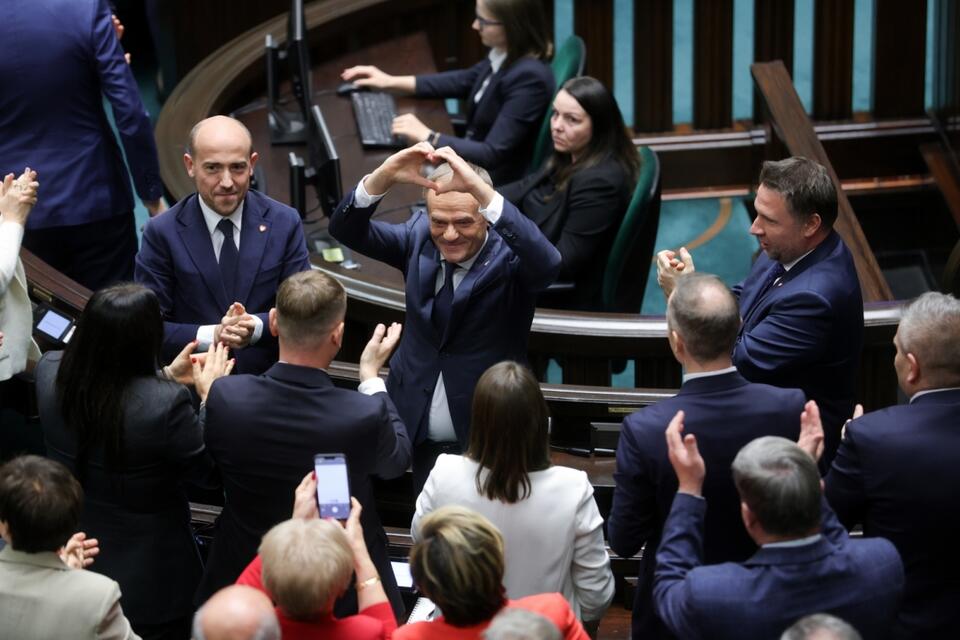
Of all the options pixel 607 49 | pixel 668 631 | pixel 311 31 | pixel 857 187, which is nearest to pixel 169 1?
pixel 311 31

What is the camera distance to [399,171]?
123 inches

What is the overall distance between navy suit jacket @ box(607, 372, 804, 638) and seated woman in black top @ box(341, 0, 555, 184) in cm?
246

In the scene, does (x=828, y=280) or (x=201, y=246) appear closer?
(x=828, y=280)

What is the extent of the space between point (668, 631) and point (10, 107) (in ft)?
7.98

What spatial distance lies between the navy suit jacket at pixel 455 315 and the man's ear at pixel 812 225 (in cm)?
52

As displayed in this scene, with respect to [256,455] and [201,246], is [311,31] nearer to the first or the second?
[201,246]

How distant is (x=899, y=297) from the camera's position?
570cm

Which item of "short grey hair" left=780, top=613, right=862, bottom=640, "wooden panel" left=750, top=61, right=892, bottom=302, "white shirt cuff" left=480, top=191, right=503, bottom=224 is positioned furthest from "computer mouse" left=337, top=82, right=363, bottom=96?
"short grey hair" left=780, top=613, right=862, bottom=640

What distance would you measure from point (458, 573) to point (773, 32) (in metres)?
4.64

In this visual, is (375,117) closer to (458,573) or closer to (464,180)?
(464,180)

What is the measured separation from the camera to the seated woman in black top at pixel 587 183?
4.33 meters

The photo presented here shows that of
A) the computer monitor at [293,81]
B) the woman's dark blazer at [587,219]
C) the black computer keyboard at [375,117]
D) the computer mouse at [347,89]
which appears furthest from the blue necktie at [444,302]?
the computer mouse at [347,89]

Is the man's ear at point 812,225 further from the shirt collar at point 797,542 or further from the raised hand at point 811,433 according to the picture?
the shirt collar at point 797,542

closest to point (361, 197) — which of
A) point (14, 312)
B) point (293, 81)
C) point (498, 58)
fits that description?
point (14, 312)
